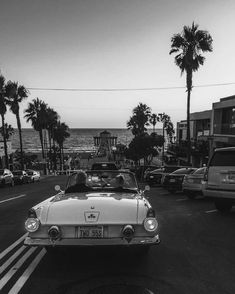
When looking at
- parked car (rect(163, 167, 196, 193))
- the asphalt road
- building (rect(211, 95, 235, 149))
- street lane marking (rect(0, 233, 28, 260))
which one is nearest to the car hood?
the asphalt road

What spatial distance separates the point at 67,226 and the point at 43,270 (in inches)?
31.2

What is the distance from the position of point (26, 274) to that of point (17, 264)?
610 mm

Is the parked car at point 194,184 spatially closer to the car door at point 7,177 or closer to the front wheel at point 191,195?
the front wheel at point 191,195

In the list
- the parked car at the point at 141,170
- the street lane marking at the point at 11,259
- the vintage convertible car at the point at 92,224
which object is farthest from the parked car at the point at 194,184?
the parked car at the point at 141,170

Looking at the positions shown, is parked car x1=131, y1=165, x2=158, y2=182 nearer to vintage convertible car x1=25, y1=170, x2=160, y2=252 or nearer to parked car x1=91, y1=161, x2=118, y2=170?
parked car x1=91, y1=161, x2=118, y2=170

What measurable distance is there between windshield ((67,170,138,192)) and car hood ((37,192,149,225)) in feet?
3.81

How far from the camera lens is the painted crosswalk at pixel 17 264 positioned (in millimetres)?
5078

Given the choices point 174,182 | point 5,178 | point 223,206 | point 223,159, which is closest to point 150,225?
point 223,159

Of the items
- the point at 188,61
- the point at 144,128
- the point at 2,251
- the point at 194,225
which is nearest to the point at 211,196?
the point at 194,225

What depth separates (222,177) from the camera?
38.4ft

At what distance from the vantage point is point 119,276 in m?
5.33

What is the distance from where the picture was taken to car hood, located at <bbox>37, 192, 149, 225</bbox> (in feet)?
18.1

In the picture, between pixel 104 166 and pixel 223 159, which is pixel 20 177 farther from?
pixel 223 159

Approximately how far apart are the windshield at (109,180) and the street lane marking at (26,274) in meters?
1.45
